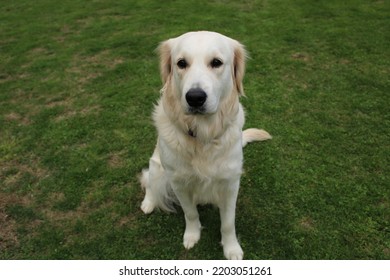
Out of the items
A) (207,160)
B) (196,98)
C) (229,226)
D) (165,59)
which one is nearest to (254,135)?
(229,226)

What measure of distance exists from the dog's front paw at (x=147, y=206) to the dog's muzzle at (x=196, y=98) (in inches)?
53.0

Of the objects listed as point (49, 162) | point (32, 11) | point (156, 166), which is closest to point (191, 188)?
point (156, 166)

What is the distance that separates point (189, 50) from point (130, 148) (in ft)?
6.42

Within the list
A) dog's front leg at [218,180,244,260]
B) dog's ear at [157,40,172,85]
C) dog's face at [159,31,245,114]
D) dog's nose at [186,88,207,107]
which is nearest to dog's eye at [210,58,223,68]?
dog's face at [159,31,245,114]

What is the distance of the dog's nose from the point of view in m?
2.07

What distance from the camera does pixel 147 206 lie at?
3195 millimetres

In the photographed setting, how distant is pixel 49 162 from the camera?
3877 mm

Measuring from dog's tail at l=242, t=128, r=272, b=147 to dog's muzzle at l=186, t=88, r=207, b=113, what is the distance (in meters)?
1.69

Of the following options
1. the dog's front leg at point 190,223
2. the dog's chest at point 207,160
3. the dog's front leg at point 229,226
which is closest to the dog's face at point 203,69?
the dog's chest at point 207,160

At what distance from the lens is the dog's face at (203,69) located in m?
2.11

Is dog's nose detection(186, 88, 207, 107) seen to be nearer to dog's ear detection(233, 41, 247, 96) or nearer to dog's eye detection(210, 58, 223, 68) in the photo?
dog's eye detection(210, 58, 223, 68)

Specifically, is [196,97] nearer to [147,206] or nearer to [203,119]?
[203,119]

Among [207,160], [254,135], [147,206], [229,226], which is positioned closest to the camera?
[207,160]

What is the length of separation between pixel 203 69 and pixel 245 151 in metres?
1.74
